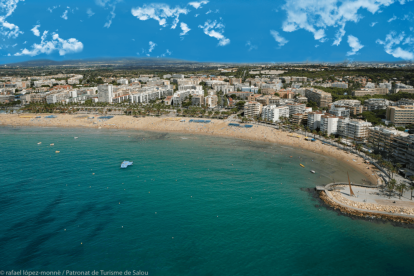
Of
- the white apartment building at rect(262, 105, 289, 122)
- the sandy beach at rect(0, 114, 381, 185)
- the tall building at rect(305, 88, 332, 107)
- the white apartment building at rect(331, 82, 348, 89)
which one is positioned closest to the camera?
the sandy beach at rect(0, 114, 381, 185)

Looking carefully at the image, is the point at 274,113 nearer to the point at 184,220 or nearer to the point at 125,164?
the point at 125,164

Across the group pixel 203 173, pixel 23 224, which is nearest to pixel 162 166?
pixel 203 173

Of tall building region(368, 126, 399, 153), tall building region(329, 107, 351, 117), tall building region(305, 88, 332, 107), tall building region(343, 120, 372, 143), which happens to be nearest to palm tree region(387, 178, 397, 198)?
tall building region(368, 126, 399, 153)

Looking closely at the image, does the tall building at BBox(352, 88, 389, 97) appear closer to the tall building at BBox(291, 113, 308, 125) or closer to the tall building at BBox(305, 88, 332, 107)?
the tall building at BBox(305, 88, 332, 107)

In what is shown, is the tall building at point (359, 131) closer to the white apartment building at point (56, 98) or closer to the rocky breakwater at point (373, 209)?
the rocky breakwater at point (373, 209)

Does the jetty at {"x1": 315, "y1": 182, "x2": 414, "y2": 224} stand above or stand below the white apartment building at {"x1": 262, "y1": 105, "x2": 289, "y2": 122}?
below
